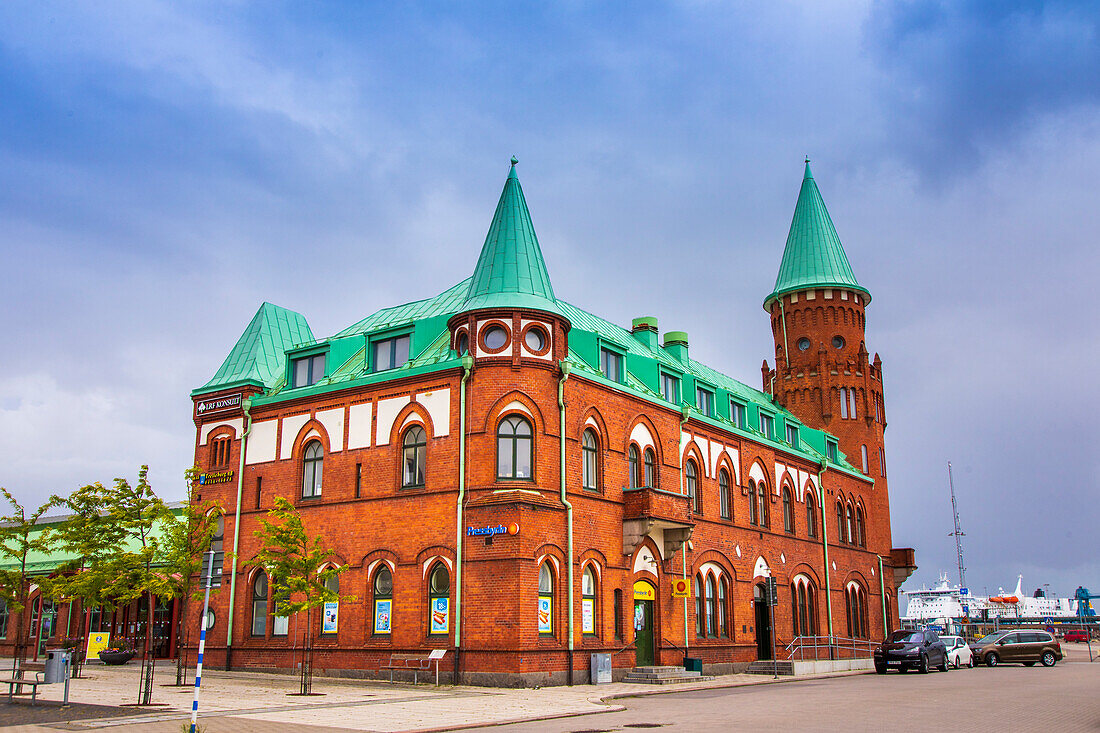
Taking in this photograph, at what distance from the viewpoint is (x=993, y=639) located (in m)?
47.3

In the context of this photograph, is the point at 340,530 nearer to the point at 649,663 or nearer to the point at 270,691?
the point at 270,691

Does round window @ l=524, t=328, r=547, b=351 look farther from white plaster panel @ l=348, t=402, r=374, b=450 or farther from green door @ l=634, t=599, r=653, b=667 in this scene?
green door @ l=634, t=599, r=653, b=667

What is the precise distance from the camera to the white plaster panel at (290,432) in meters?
34.8

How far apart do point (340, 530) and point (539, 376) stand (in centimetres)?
855

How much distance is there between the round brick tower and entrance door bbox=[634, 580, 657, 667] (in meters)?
24.3

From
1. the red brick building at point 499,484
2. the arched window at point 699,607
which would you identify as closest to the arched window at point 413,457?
the red brick building at point 499,484

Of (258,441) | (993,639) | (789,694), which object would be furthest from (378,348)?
(993,639)

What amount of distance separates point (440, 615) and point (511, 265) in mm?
11171

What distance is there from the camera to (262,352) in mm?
38094

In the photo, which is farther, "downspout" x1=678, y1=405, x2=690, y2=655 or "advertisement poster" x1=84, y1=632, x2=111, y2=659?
"advertisement poster" x1=84, y1=632, x2=111, y2=659

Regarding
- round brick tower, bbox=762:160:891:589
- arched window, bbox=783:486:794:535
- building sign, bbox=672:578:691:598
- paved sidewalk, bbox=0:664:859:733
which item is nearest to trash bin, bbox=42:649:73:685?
paved sidewalk, bbox=0:664:859:733

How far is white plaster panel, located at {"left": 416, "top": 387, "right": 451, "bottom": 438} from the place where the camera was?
101 feet

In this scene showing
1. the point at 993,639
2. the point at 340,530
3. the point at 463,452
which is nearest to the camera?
the point at 463,452

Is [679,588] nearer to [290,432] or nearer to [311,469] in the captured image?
[311,469]
